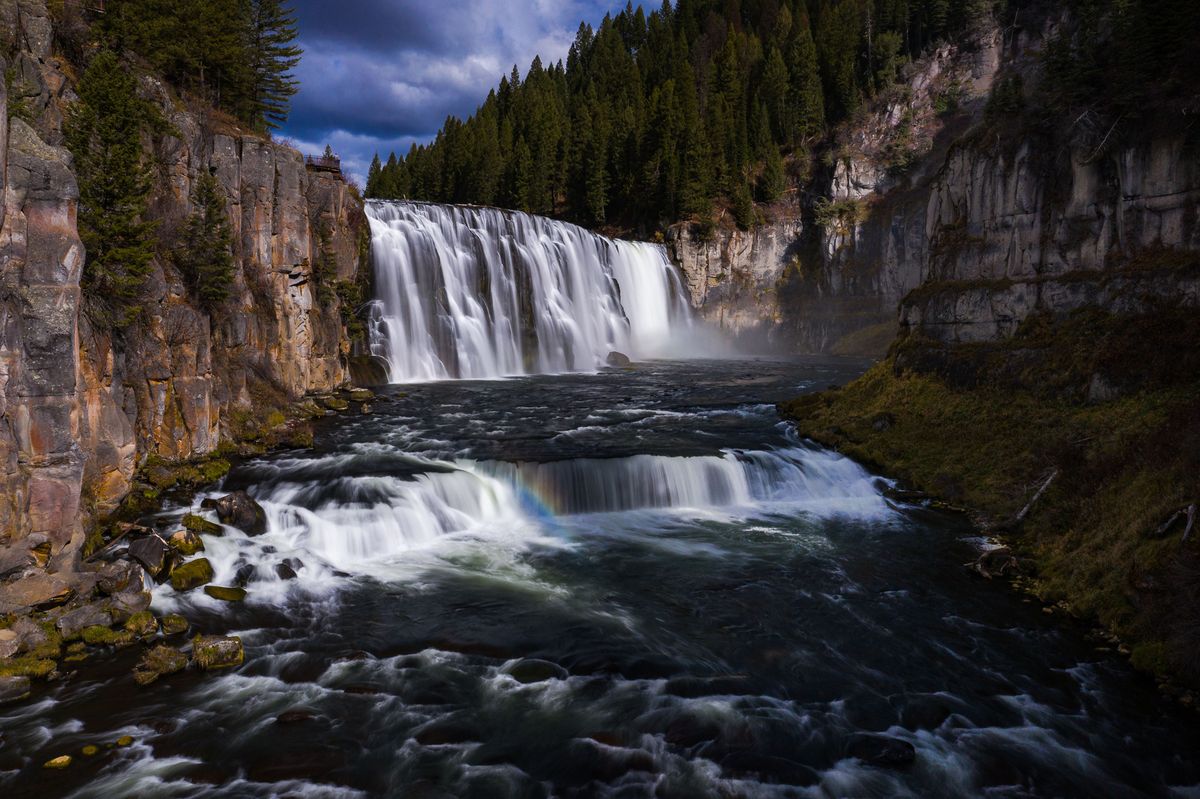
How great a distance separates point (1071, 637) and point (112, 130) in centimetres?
2168

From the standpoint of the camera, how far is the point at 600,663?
9.84m

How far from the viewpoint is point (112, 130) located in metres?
15.5

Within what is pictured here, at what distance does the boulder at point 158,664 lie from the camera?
885 centimetres

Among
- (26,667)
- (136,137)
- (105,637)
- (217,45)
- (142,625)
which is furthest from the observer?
(217,45)

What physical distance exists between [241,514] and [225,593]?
279 centimetres

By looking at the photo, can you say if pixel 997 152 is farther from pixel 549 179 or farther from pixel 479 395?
pixel 549 179

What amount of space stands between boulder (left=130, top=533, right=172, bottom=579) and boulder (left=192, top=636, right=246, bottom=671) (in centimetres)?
243

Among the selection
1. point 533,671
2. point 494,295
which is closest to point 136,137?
point 533,671

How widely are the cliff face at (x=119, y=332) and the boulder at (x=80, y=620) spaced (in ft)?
3.72

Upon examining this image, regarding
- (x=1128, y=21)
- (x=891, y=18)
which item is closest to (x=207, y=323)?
(x=1128, y=21)

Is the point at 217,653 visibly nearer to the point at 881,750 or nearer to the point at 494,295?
the point at 881,750

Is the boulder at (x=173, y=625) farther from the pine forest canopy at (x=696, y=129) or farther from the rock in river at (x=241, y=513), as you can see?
the pine forest canopy at (x=696, y=129)

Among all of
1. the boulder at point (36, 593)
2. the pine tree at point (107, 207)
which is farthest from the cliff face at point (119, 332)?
the pine tree at point (107, 207)

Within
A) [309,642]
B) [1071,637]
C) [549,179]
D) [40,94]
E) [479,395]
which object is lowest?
[1071,637]
